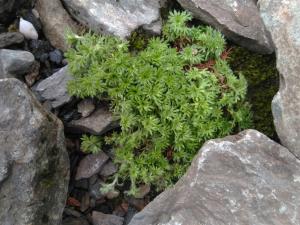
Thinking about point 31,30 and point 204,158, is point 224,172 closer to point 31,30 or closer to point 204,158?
point 204,158

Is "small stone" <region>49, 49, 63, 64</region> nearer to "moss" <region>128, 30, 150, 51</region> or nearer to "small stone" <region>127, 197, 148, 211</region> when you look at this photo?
"moss" <region>128, 30, 150, 51</region>

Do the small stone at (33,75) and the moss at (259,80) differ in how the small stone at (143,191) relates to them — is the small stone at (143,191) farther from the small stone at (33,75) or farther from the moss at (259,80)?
the small stone at (33,75)

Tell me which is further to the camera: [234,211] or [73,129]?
[73,129]

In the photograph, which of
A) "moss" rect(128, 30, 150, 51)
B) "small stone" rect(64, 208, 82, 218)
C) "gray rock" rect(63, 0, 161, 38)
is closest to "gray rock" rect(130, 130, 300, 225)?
"small stone" rect(64, 208, 82, 218)

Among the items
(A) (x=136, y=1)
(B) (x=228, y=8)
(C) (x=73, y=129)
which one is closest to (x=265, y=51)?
(B) (x=228, y=8)

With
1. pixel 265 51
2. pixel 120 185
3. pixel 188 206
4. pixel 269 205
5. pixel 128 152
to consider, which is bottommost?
pixel 120 185

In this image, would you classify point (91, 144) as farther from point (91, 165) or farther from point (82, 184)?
point (82, 184)

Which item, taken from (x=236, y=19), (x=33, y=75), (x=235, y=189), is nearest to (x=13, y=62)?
(x=33, y=75)
